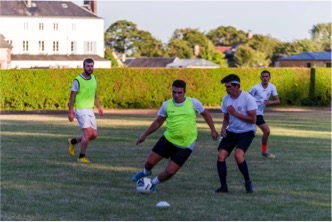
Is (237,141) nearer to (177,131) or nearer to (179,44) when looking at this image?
(177,131)

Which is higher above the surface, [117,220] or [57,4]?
[57,4]

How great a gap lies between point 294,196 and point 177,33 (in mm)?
135912

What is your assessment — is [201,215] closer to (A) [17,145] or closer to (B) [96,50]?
(A) [17,145]

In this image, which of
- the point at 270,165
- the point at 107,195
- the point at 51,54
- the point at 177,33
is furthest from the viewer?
the point at 177,33

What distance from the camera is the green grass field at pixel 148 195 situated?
11438mm

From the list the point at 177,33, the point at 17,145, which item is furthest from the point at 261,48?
the point at 17,145

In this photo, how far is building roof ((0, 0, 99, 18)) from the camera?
101 meters

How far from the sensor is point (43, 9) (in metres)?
105

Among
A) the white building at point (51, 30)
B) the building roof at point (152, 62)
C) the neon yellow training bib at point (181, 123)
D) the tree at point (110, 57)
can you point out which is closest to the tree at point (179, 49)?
the building roof at point (152, 62)

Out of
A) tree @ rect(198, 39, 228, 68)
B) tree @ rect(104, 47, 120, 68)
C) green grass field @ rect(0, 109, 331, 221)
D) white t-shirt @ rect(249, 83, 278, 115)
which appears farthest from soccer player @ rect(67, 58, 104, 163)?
tree @ rect(198, 39, 228, 68)

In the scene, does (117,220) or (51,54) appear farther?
(51,54)

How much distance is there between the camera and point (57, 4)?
345 feet

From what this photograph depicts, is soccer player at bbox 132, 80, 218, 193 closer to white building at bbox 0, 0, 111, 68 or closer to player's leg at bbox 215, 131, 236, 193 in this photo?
player's leg at bbox 215, 131, 236, 193

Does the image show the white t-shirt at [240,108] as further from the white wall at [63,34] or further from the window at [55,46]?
the window at [55,46]
